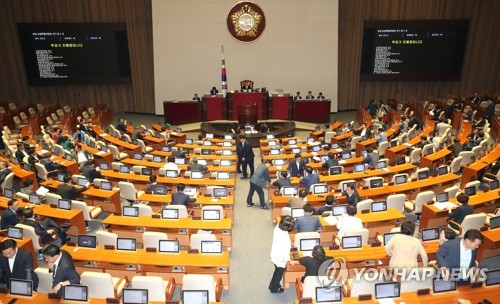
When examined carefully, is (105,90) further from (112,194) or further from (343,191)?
(343,191)

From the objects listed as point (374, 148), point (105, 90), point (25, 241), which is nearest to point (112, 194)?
point (25, 241)

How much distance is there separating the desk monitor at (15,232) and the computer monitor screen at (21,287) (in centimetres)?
236

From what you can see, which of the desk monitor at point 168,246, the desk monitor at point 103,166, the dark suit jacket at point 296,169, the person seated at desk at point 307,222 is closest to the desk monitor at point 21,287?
the desk monitor at point 168,246

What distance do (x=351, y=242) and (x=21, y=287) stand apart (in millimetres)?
5619

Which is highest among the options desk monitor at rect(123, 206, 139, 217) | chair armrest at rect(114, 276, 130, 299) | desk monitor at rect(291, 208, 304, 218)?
desk monitor at rect(291, 208, 304, 218)

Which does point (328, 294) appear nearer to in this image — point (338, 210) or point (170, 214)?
point (338, 210)

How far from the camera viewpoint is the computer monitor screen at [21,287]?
247 inches

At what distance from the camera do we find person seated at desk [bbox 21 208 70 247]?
28.7ft

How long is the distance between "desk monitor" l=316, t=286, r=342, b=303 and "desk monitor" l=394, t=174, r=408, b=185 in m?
5.93

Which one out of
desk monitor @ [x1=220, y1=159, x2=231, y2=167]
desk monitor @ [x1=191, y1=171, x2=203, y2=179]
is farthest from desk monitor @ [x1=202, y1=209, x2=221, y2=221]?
desk monitor @ [x1=220, y1=159, x2=231, y2=167]

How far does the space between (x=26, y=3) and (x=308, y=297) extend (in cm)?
2342

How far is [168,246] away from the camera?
7.86 meters

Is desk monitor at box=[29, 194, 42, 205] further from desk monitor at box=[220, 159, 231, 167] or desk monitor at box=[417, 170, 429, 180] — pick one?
desk monitor at box=[417, 170, 429, 180]

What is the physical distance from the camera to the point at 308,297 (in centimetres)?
632
